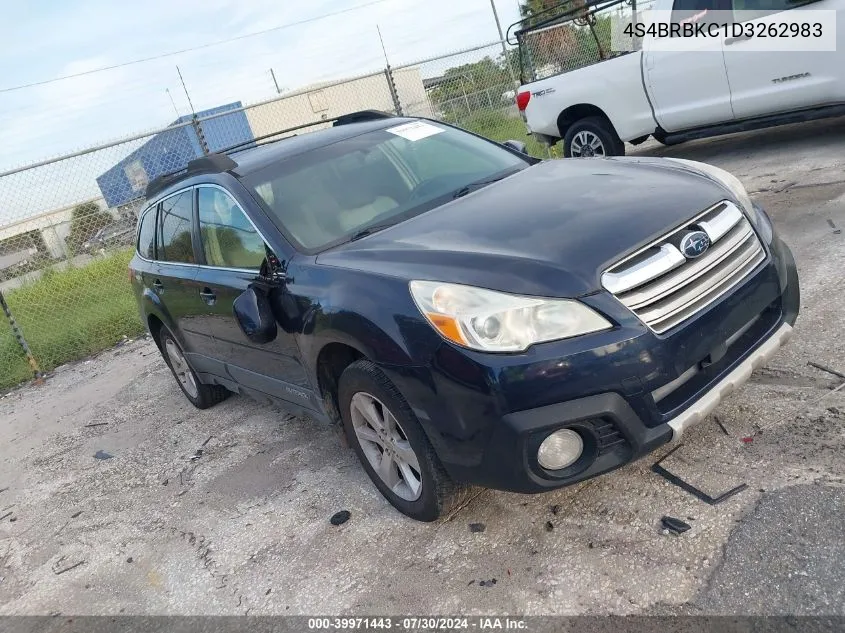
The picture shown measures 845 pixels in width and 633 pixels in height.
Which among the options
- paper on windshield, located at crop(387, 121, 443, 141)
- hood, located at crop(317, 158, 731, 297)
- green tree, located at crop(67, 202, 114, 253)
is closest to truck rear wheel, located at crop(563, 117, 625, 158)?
paper on windshield, located at crop(387, 121, 443, 141)

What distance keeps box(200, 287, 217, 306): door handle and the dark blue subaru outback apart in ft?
0.11

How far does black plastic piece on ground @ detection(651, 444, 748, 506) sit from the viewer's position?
A: 278 centimetres

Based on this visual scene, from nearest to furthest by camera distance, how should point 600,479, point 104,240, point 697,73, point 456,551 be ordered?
point 456,551 → point 600,479 → point 697,73 → point 104,240

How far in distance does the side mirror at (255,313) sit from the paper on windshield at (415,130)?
1.38 m

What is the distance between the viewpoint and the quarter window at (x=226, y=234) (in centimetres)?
365

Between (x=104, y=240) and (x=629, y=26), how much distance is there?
688 centimetres

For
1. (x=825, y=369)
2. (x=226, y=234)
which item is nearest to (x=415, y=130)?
(x=226, y=234)

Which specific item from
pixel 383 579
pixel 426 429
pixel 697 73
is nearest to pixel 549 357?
pixel 426 429

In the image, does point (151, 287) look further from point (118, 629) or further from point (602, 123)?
point (602, 123)

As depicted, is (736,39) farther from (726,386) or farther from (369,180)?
(726,386)

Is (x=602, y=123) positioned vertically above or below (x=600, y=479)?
above

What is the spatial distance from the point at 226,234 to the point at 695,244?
7.87ft

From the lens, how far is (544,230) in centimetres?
286

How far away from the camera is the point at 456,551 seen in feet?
9.61
